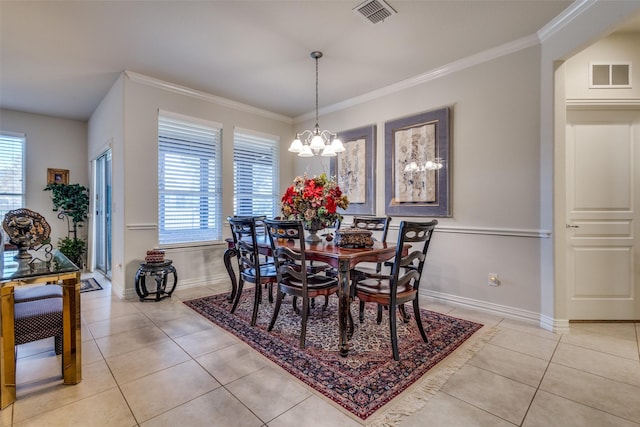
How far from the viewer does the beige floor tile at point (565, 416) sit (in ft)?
4.94

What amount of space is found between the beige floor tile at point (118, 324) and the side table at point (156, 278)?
459 mm

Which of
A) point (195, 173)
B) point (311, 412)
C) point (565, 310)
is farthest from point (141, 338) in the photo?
point (565, 310)

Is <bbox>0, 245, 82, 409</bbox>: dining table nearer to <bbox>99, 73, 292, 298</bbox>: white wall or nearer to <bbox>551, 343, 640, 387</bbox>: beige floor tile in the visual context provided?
<bbox>99, 73, 292, 298</bbox>: white wall

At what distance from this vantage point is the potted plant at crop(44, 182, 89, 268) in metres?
4.95

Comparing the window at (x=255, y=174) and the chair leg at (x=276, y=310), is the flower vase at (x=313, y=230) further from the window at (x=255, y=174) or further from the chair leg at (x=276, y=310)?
the window at (x=255, y=174)

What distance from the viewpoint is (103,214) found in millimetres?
4766

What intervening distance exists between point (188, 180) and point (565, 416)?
4296 mm

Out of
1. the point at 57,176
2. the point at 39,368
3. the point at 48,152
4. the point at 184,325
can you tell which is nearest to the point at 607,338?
the point at 184,325

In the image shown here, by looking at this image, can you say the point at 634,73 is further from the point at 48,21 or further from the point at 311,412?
the point at 48,21

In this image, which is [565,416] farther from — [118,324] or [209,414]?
[118,324]

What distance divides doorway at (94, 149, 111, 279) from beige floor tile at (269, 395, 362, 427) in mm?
4248

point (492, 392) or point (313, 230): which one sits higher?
point (313, 230)

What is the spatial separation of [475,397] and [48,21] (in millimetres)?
Answer: 4297

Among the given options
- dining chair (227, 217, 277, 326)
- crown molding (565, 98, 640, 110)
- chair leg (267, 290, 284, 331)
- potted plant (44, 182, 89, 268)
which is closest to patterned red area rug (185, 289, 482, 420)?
chair leg (267, 290, 284, 331)
